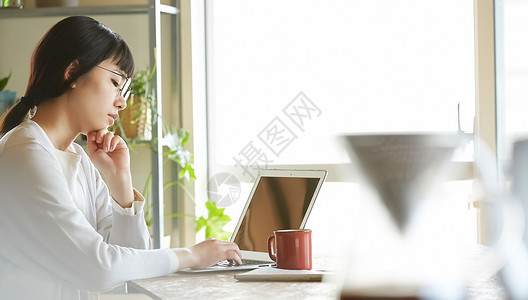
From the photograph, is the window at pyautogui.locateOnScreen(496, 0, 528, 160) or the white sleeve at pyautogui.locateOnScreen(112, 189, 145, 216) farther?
the window at pyautogui.locateOnScreen(496, 0, 528, 160)

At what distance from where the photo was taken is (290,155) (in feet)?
9.96

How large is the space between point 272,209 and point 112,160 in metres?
0.44

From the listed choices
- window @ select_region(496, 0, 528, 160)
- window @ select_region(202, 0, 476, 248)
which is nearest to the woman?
window @ select_region(202, 0, 476, 248)

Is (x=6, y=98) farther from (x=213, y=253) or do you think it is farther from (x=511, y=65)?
(x=511, y=65)

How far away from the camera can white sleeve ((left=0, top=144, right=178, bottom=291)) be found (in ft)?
4.25

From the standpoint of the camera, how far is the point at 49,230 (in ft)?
4.26

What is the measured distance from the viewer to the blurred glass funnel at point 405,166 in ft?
1.99

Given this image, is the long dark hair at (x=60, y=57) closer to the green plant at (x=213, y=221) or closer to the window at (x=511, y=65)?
the green plant at (x=213, y=221)

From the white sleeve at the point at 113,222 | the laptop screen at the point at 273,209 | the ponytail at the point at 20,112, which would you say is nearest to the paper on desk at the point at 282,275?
the laptop screen at the point at 273,209

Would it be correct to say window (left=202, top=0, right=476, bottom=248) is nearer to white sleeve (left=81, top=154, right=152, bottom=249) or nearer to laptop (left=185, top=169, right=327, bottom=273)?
laptop (left=185, top=169, right=327, bottom=273)

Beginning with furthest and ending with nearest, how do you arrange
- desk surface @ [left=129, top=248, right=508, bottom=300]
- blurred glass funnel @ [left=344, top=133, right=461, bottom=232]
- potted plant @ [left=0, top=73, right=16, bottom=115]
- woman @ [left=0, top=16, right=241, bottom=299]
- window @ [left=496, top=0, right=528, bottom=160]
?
1. potted plant @ [left=0, top=73, right=16, bottom=115]
2. window @ [left=496, top=0, right=528, bottom=160]
3. woman @ [left=0, top=16, right=241, bottom=299]
4. desk surface @ [left=129, top=248, right=508, bottom=300]
5. blurred glass funnel @ [left=344, top=133, right=461, bottom=232]

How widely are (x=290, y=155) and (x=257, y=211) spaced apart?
133 centimetres

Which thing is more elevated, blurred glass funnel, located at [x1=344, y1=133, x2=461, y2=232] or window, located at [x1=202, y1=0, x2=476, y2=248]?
window, located at [x1=202, y1=0, x2=476, y2=248]

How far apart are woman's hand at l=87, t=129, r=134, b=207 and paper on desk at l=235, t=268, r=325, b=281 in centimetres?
42
